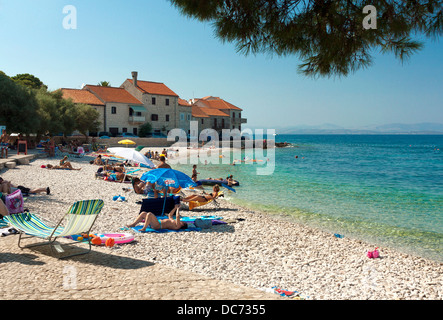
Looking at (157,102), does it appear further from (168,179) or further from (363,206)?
(168,179)

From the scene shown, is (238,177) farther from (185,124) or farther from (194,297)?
(185,124)

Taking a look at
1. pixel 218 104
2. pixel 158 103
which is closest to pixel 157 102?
pixel 158 103

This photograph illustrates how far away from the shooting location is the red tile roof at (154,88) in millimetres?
56131

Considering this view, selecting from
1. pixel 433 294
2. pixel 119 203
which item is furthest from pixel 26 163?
pixel 433 294

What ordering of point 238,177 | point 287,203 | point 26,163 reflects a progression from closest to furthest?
1. point 287,203
2. point 26,163
3. point 238,177

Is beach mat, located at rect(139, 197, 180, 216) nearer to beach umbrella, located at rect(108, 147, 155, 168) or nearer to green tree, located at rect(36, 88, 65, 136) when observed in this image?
beach umbrella, located at rect(108, 147, 155, 168)

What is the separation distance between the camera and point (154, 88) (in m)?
57.8

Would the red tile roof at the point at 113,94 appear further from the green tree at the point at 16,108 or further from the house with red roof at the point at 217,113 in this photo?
the green tree at the point at 16,108

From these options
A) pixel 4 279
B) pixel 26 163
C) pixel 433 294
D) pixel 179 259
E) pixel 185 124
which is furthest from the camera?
pixel 185 124

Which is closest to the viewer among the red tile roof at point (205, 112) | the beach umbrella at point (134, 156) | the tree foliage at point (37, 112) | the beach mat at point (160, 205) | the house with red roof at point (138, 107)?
the beach mat at point (160, 205)

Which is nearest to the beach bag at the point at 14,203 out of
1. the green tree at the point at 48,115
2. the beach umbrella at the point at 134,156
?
the beach umbrella at the point at 134,156

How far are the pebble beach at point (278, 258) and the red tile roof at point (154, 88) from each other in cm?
4640
